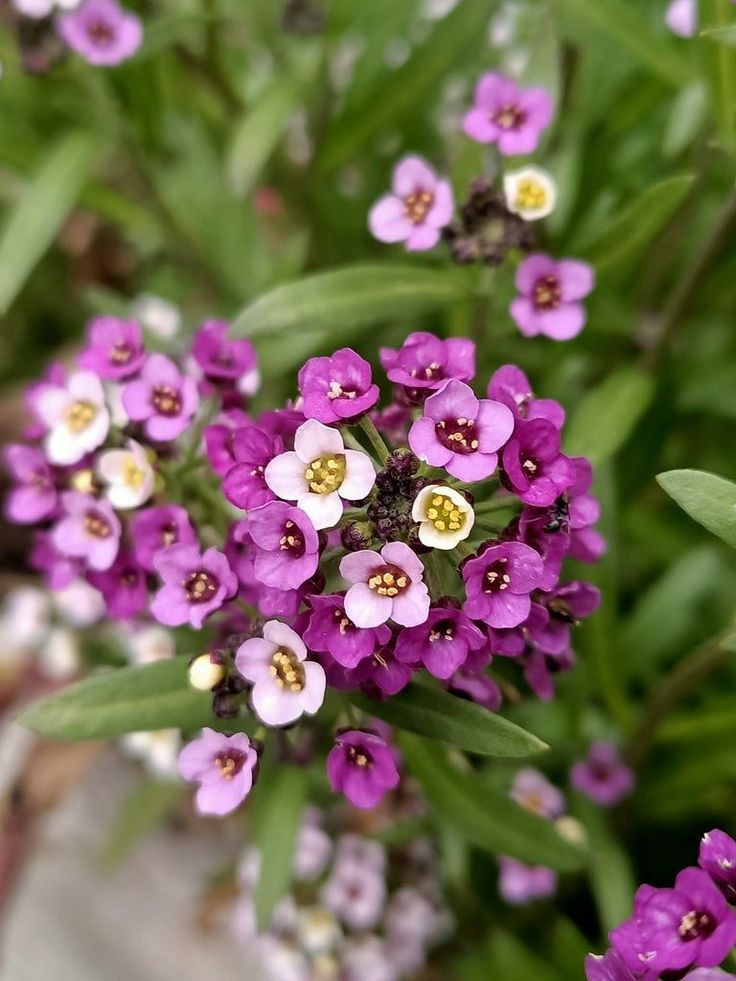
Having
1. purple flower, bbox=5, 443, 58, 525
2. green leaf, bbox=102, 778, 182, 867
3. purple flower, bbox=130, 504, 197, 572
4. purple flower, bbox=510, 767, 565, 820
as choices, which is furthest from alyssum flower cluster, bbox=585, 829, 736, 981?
green leaf, bbox=102, 778, 182, 867

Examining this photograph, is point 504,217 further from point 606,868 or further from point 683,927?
point 606,868

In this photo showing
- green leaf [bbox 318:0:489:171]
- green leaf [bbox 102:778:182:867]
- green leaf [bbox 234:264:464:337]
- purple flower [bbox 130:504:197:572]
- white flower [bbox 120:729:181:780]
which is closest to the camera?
purple flower [bbox 130:504:197:572]

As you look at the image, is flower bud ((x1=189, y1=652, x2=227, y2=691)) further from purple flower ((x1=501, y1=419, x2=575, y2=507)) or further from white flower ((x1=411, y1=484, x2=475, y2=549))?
purple flower ((x1=501, y1=419, x2=575, y2=507))

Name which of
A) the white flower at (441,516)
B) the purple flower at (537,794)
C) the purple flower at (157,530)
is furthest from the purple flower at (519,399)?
the purple flower at (537,794)

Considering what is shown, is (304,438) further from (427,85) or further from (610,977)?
(427,85)

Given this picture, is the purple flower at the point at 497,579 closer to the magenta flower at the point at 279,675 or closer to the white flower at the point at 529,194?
the magenta flower at the point at 279,675

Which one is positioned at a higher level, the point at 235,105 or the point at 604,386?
the point at 235,105

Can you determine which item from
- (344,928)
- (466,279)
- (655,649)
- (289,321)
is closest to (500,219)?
(466,279)
